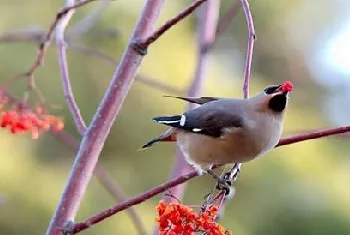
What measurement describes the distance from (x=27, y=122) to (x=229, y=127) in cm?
32

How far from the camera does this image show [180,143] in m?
1.24

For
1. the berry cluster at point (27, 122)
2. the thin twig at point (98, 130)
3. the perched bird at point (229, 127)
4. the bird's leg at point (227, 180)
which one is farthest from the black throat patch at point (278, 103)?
the berry cluster at point (27, 122)

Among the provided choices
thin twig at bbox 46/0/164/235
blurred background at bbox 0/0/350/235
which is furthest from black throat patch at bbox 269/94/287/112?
blurred background at bbox 0/0/350/235

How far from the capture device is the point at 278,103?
3.73ft

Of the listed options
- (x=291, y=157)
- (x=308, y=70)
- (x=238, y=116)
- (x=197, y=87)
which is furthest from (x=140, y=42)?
(x=308, y=70)

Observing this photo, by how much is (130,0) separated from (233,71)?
0.73 m

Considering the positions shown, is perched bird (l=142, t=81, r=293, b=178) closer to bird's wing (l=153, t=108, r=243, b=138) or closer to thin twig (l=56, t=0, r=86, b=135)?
bird's wing (l=153, t=108, r=243, b=138)

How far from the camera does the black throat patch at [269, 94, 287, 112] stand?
1.11 metres

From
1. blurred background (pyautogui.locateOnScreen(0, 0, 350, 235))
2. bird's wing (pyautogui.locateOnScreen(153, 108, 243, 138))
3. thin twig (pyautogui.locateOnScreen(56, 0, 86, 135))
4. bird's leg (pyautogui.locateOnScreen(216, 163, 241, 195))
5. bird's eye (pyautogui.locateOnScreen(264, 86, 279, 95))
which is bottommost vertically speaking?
blurred background (pyautogui.locateOnScreen(0, 0, 350, 235))

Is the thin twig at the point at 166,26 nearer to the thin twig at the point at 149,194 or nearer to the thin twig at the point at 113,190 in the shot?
the thin twig at the point at 149,194

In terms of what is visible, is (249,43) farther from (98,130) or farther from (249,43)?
(98,130)

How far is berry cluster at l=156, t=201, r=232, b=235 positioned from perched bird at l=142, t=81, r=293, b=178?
0.23m

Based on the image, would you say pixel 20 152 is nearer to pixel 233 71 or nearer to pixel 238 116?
pixel 233 71

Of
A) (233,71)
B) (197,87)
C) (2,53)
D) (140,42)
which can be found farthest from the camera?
(233,71)
